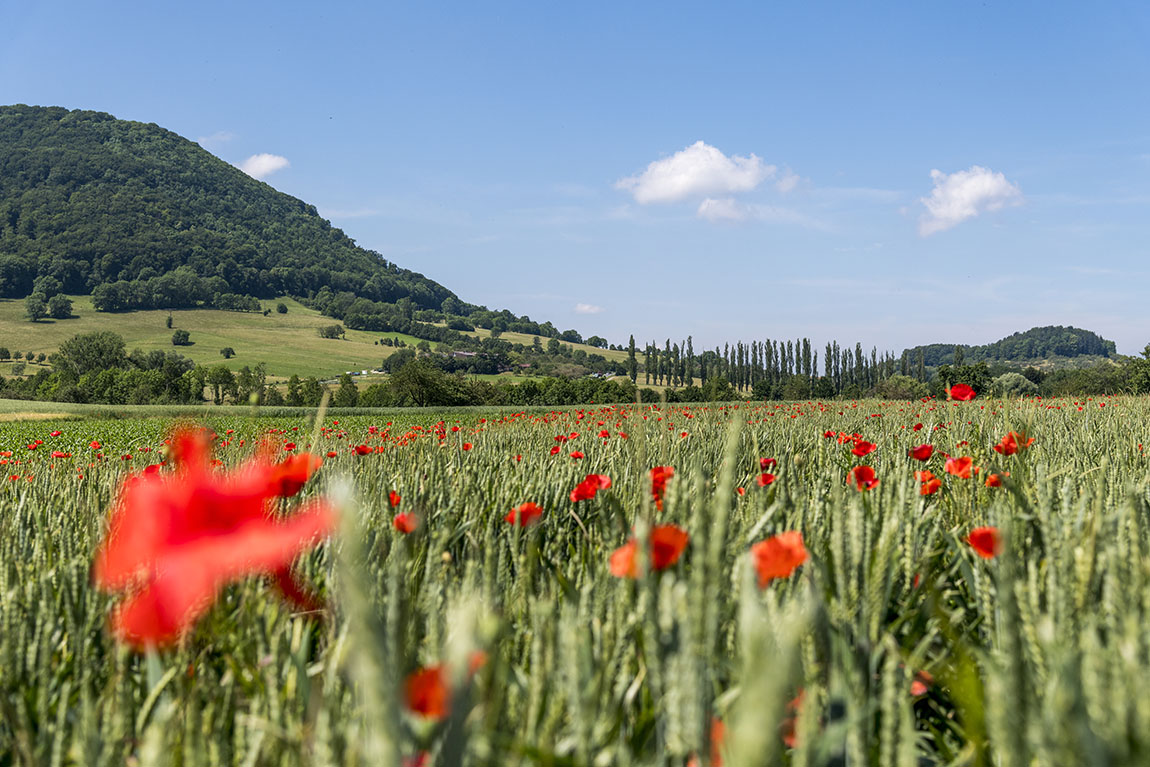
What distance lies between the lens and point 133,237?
154 meters

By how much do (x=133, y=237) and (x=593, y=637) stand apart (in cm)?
Answer: 18428

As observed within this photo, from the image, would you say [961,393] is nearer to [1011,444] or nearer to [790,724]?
[1011,444]

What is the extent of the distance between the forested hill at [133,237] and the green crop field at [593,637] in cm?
14311

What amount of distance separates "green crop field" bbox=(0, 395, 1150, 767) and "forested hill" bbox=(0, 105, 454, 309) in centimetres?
14311

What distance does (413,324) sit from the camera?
471 feet

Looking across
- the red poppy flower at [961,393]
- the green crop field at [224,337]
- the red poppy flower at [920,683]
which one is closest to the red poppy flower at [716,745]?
the red poppy flower at [920,683]

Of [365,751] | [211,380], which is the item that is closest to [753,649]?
[365,751]

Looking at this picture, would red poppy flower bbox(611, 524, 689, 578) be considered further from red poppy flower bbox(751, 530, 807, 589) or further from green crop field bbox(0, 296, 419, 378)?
green crop field bbox(0, 296, 419, 378)

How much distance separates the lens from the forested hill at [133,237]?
134625 mm

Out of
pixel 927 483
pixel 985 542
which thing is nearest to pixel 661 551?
pixel 985 542

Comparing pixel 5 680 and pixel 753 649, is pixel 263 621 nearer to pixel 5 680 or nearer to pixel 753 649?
pixel 5 680

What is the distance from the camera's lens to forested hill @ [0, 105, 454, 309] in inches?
5300

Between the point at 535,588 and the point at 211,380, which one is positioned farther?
the point at 211,380

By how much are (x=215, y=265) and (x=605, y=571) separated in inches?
6849
